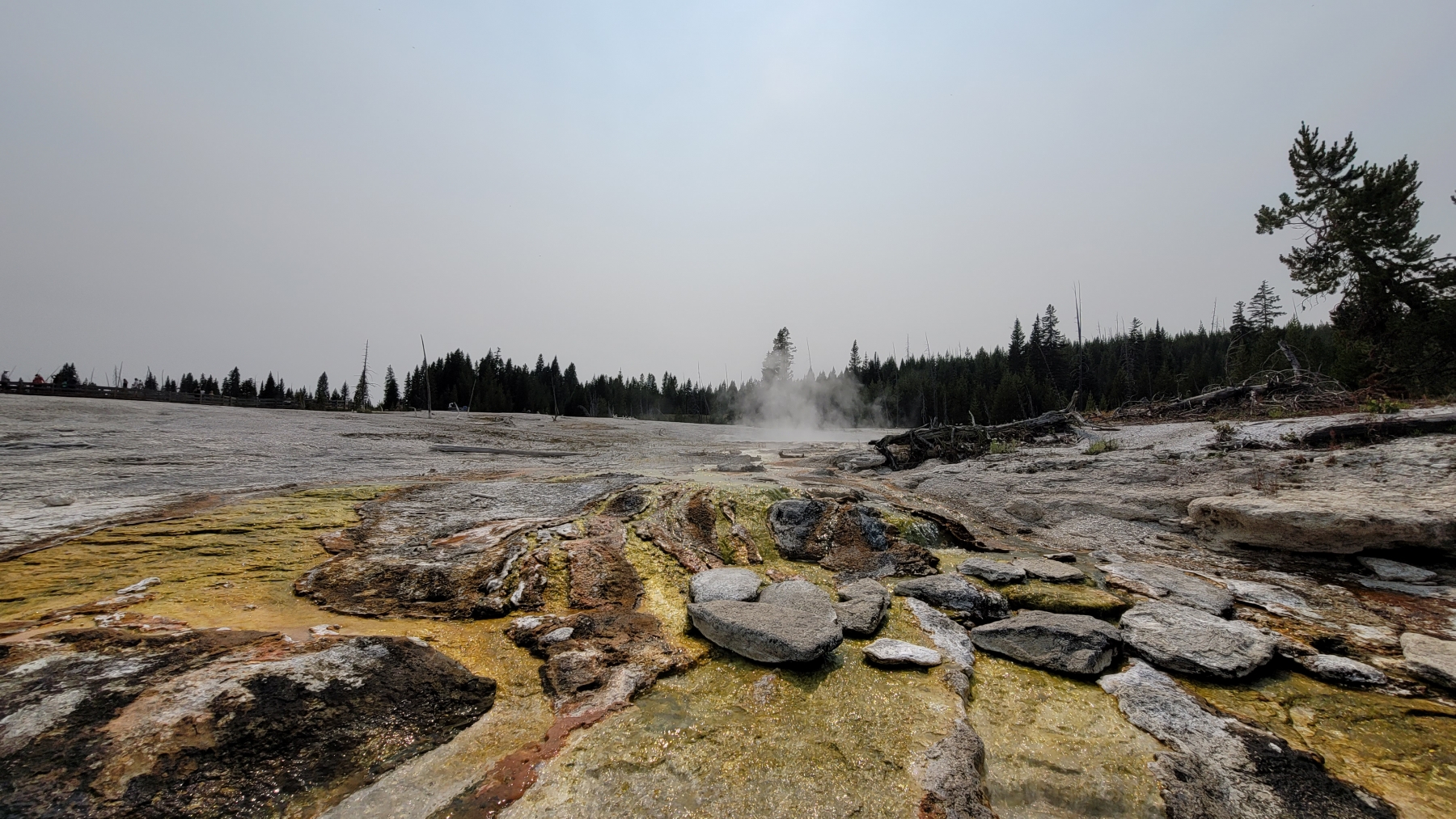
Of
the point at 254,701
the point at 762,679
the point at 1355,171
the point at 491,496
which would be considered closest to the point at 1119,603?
the point at 762,679

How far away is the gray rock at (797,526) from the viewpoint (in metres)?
6.80

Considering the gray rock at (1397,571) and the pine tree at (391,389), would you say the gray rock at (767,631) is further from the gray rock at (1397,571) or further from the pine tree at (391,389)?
the pine tree at (391,389)

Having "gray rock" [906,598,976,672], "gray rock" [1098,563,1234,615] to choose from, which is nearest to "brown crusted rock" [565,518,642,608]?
"gray rock" [906,598,976,672]

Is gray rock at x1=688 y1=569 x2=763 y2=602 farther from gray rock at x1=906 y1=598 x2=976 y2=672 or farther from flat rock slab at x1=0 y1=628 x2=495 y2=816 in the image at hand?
flat rock slab at x1=0 y1=628 x2=495 y2=816

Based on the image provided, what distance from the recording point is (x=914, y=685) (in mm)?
3566

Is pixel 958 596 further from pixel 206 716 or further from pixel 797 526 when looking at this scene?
pixel 206 716

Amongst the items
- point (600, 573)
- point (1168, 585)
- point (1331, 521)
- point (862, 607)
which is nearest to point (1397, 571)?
point (1331, 521)

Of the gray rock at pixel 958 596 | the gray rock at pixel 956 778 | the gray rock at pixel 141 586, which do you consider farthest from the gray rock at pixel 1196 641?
the gray rock at pixel 141 586

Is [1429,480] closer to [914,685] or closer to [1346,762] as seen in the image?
[1346,762]

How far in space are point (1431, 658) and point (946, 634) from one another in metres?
3.43

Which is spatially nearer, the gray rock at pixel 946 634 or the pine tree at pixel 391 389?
the gray rock at pixel 946 634

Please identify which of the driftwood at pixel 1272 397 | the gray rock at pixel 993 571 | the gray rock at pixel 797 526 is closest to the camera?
the gray rock at pixel 993 571

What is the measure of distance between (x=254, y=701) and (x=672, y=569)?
3.62m

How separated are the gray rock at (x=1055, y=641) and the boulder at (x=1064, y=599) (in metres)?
0.52
